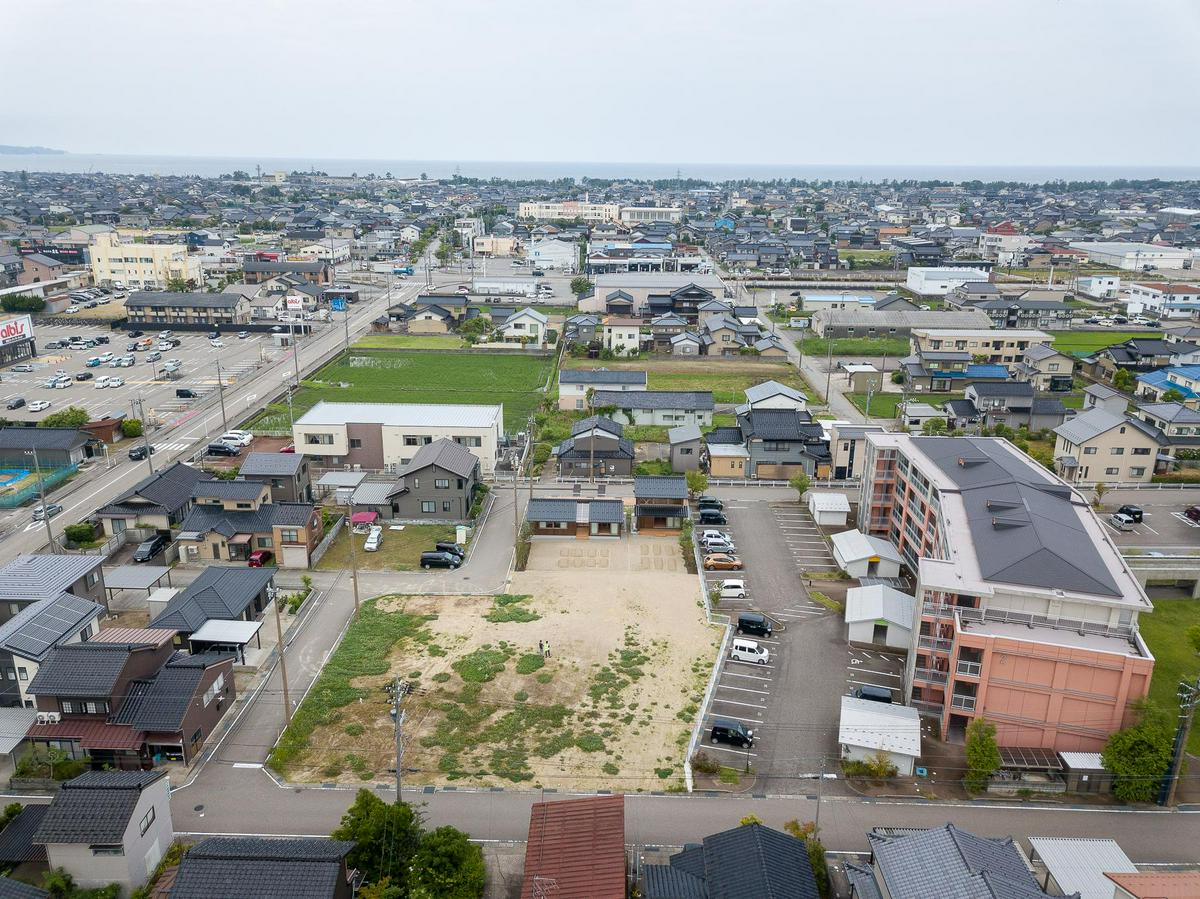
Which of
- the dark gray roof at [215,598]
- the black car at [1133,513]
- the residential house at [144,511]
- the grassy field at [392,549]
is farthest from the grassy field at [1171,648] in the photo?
the residential house at [144,511]

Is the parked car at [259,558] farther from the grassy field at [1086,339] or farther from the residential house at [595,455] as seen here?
the grassy field at [1086,339]

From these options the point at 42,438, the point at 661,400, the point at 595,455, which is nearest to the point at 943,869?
the point at 595,455

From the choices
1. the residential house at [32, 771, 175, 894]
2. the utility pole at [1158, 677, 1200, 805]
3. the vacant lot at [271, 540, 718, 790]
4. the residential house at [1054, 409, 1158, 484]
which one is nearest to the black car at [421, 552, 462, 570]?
the vacant lot at [271, 540, 718, 790]

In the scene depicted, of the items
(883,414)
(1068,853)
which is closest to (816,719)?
(1068,853)

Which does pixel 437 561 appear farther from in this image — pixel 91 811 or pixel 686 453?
pixel 91 811

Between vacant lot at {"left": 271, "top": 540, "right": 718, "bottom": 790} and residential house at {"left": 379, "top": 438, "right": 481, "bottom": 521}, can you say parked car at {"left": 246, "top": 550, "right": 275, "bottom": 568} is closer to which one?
residential house at {"left": 379, "top": 438, "right": 481, "bottom": 521}

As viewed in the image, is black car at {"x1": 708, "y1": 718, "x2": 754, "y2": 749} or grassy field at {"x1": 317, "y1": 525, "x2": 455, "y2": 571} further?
grassy field at {"x1": 317, "y1": 525, "x2": 455, "y2": 571}

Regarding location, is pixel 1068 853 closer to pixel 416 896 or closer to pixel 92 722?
pixel 416 896
